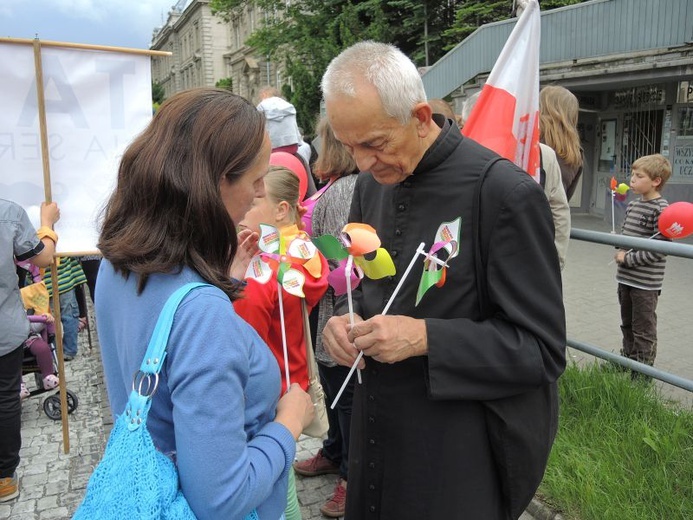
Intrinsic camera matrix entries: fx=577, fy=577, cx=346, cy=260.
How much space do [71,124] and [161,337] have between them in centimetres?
294

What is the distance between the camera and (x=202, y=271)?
1.25 metres

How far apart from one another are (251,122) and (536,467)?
118 cm

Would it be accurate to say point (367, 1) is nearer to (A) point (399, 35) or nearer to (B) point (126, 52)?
(A) point (399, 35)

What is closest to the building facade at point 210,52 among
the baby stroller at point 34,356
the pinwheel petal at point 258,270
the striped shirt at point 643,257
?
the baby stroller at point 34,356

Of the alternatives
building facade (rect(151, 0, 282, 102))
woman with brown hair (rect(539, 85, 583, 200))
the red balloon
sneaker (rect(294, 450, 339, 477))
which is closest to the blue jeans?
sneaker (rect(294, 450, 339, 477))

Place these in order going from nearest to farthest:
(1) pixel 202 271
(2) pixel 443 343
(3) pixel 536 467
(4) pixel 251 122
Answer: (1) pixel 202 271
(4) pixel 251 122
(2) pixel 443 343
(3) pixel 536 467

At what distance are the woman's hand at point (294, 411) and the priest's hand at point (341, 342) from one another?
0.50 ft

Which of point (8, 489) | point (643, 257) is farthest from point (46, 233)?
point (643, 257)

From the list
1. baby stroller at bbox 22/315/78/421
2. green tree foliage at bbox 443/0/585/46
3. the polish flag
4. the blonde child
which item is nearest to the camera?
the blonde child

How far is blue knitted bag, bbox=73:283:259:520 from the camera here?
110cm

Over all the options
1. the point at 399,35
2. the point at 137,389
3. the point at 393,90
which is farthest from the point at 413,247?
the point at 399,35

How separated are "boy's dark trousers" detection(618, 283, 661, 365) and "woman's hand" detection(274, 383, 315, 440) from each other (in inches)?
135

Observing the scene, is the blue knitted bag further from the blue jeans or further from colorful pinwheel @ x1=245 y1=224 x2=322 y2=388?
the blue jeans

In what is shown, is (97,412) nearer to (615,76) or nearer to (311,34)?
(615,76)
